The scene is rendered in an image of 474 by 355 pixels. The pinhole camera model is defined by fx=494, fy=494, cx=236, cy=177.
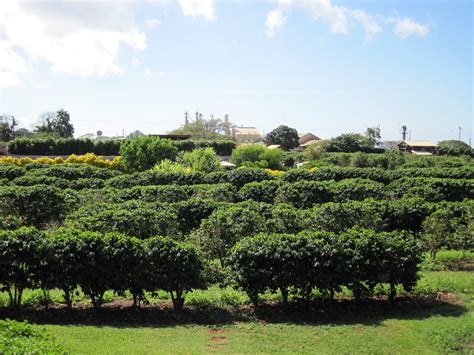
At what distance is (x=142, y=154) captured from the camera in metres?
36.2

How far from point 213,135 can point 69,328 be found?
73.7 meters

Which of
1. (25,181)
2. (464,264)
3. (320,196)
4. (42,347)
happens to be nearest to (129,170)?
(25,181)

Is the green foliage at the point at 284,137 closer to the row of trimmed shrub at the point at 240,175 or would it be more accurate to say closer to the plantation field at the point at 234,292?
the row of trimmed shrub at the point at 240,175

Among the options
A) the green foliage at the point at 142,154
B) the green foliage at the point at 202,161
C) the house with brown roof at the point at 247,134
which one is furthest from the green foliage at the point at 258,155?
the house with brown roof at the point at 247,134

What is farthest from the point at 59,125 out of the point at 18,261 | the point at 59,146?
the point at 18,261

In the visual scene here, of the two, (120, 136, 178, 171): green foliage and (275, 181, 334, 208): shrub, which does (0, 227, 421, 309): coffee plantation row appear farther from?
(120, 136, 178, 171): green foliage

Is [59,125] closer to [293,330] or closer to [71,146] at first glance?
[71,146]

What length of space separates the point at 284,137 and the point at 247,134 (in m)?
35.8

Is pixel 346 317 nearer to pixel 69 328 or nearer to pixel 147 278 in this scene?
pixel 147 278

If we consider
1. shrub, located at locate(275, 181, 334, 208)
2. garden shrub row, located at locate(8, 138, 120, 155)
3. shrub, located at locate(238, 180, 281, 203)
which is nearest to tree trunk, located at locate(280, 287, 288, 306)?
shrub, located at locate(275, 181, 334, 208)

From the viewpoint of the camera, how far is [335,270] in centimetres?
970

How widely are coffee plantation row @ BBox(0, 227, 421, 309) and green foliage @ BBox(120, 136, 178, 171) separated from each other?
2666 cm

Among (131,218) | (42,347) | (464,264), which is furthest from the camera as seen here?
(464,264)

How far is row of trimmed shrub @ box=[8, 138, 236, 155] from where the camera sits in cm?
5081
